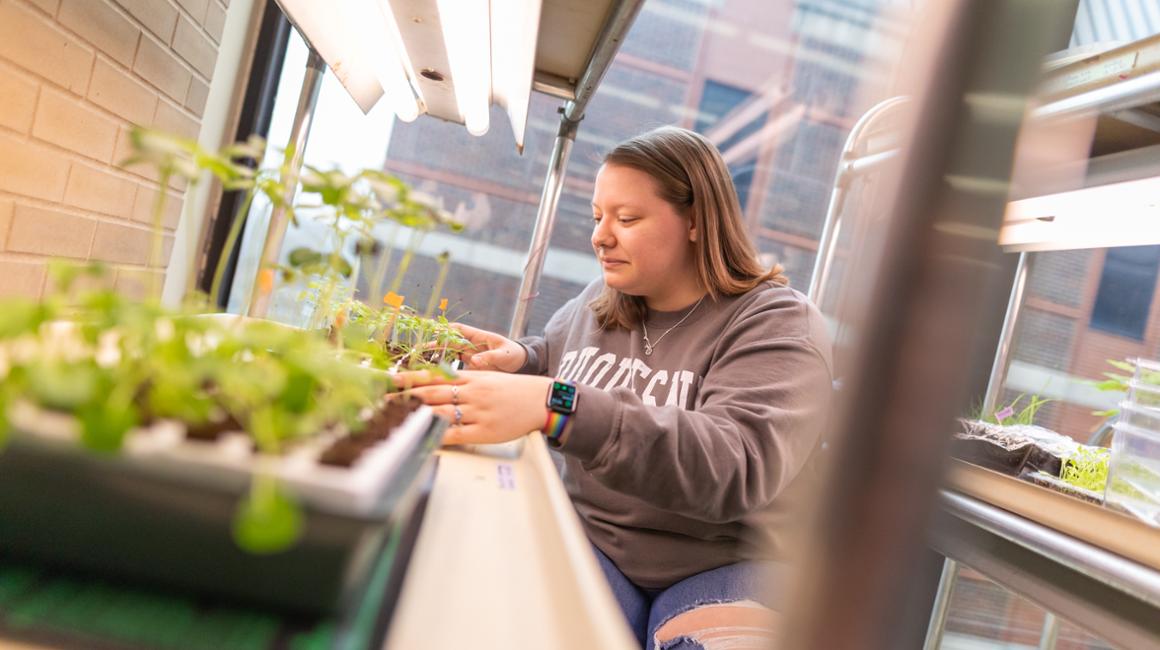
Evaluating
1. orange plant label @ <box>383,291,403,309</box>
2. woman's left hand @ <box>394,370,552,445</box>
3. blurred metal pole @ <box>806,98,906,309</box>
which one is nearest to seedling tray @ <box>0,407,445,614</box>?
woman's left hand @ <box>394,370,552,445</box>

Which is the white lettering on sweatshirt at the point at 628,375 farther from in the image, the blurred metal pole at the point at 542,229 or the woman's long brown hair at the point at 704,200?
the blurred metal pole at the point at 542,229

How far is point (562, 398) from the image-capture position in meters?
1.04

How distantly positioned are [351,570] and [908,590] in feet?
1.04

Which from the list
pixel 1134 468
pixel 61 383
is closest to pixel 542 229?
pixel 1134 468

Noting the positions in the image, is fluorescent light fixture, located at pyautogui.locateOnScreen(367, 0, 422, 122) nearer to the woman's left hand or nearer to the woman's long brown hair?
the woman's long brown hair

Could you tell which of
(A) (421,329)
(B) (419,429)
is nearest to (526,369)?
(A) (421,329)

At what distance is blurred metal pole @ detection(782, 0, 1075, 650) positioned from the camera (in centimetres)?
25

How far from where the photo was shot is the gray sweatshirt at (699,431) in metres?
1.05

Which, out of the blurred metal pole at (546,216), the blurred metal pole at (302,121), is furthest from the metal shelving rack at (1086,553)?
the blurred metal pole at (302,121)

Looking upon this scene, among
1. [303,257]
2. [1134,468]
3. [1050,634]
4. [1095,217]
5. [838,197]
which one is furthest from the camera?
[838,197]

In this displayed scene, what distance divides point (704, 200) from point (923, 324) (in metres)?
1.37

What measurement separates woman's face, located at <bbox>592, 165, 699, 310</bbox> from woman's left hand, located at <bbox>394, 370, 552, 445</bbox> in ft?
1.95

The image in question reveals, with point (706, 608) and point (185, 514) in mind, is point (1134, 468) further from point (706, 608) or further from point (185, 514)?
point (185, 514)

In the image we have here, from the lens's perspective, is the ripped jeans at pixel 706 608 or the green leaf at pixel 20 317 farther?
the ripped jeans at pixel 706 608
